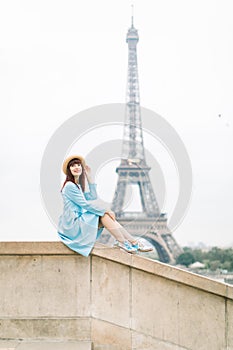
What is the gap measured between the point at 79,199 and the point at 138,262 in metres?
1.00

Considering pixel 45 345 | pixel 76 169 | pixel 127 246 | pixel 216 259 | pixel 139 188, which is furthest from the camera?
pixel 216 259

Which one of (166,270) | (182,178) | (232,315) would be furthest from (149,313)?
(182,178)

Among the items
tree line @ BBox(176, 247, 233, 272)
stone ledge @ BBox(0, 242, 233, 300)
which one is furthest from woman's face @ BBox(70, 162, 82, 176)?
tree line @ BBox(176, 247, 233, 272)

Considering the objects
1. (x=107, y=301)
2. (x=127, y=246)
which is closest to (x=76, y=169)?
(x=127, y=246)

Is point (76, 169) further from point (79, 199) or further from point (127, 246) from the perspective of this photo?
point (127, 246)

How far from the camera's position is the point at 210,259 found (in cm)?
7025

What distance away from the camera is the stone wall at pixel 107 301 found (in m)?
6.32

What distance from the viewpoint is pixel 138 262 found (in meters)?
6.36

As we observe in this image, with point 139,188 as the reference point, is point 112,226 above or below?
below

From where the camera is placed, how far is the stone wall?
6.32 meters

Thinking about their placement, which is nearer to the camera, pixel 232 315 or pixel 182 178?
pixel 232 315

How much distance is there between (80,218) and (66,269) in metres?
0.63

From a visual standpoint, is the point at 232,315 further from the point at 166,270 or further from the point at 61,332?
the point at 61,332

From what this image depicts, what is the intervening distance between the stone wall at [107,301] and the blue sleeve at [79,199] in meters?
0.46
